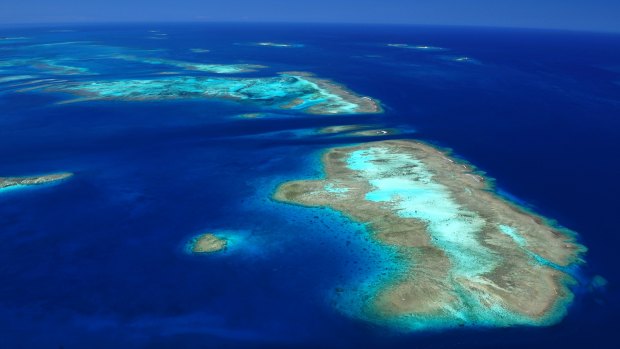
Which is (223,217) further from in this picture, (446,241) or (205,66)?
(205,66)

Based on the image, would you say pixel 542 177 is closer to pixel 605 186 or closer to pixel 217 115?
pixel 605 186

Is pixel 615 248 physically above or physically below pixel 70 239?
above

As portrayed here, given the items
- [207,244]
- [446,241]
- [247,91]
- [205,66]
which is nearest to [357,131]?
[446,241]

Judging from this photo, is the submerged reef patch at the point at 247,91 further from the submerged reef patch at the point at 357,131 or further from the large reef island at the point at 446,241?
the large reef island at the point at 446,241

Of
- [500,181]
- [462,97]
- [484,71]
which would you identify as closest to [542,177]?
[500,181]

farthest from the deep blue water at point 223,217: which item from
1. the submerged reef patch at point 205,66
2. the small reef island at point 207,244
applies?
the submerged reef patch at point 205,66

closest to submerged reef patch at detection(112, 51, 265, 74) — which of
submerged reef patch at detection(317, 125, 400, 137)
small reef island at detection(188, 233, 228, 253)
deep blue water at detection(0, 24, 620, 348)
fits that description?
deep blue water at detection(0, 24, 620, 348)
